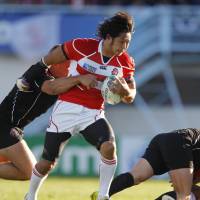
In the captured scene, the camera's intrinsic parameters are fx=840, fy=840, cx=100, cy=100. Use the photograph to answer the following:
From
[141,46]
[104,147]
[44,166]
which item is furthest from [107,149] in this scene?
[141,46]

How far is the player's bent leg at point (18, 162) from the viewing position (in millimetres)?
10016

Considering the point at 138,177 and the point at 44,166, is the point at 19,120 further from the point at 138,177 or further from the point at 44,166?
the point at 138,177

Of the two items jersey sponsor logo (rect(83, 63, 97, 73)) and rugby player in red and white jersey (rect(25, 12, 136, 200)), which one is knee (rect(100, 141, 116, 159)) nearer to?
rugby player in red and white jersey (rect(25, 12, 136, 200))

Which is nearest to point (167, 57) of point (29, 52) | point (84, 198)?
point (29, 52)

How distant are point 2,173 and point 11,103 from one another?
0.90 metres

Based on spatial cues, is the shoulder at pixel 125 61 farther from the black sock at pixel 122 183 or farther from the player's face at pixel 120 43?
the black sock at pixel 122 183

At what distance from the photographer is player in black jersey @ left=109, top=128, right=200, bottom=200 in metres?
8.68

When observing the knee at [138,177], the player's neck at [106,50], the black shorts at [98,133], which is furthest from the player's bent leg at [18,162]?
the player's neck at [106,50]

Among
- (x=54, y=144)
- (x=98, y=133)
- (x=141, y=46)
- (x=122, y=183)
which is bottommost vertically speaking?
(x=141, y=46)

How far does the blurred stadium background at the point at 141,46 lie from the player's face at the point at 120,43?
44.8 feet

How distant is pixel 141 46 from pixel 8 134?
1426 cm

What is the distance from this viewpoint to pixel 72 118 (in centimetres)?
909

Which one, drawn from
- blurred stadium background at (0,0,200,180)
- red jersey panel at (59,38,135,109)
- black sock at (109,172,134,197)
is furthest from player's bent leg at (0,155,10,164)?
blurred stadium background at (0,0,200,180)

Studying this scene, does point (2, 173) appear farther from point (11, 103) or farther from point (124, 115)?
point (124, 115)
